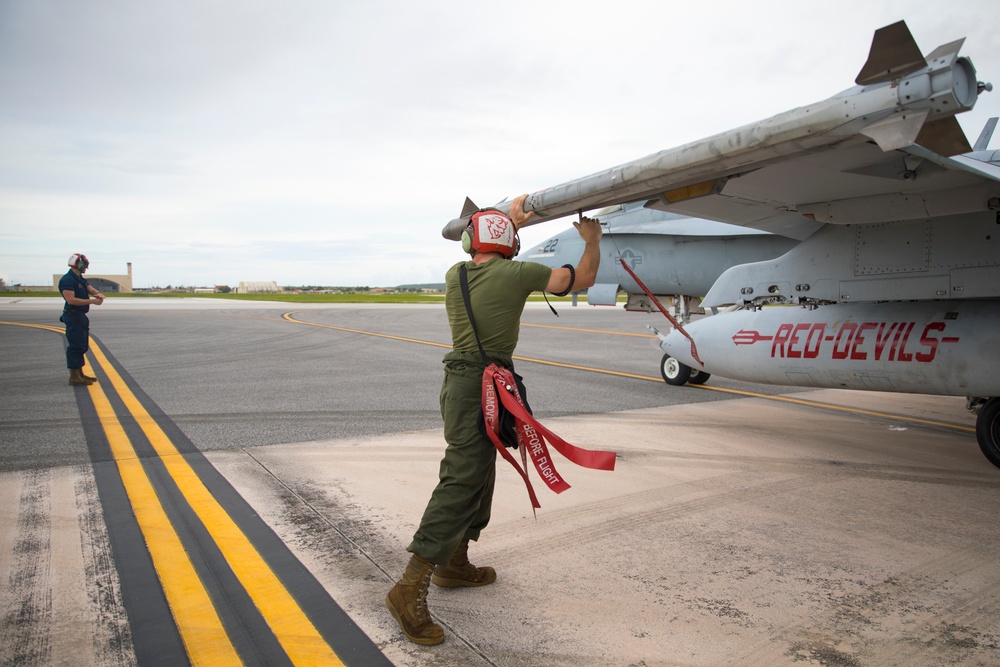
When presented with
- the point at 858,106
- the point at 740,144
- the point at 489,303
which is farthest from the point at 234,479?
the point at 858,106

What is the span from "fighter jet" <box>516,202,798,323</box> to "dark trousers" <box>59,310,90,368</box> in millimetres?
7174

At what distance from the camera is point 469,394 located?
299cm

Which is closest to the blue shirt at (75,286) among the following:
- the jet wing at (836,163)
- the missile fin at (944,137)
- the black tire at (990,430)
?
the jet wing at (836,163)

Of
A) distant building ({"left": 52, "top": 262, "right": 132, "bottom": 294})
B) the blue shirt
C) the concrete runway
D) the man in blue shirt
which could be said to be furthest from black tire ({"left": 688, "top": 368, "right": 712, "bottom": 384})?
distant building ({"left": 52, "top": 262, "right": 132, "bottom": 294})

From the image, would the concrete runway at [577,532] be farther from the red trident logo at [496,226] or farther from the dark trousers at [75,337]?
the red trident logo at [496,226]

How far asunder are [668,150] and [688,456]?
2893 mm

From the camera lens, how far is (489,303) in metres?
3.01

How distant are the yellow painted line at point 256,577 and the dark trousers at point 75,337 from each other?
4738 millimetres

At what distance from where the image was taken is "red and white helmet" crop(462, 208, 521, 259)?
3088mm

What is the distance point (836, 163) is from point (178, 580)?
178 inches

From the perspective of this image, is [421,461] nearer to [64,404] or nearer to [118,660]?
[118,660]

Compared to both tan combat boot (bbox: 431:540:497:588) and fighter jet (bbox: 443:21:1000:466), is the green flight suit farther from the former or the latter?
fighter jet (bbox: 443:21:1000:466)

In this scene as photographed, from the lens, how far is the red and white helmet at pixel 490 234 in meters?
3.09

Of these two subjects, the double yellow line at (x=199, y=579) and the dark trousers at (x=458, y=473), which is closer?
the double yellow line at (x=199, y=579)
